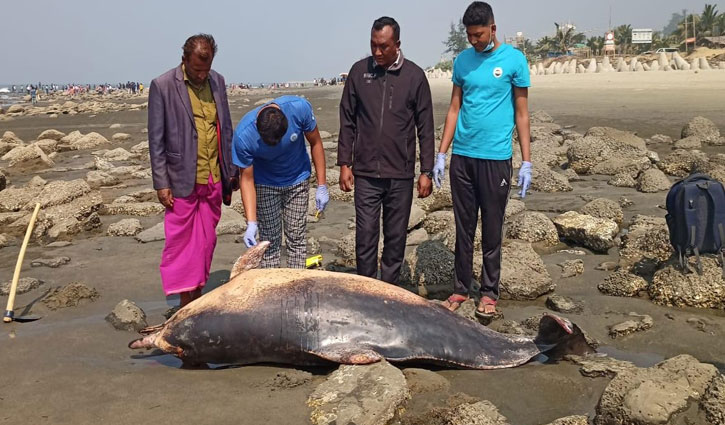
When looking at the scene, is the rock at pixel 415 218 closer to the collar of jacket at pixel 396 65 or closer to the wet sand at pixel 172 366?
the wet sand at pixel 172 366

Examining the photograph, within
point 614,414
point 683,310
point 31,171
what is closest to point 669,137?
point 683,310

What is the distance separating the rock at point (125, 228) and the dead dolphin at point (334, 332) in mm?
4168

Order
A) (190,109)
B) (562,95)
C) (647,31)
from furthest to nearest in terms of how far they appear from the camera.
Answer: (647,31) < (562,95) < (190,109)

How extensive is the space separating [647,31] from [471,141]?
6528 centimetres

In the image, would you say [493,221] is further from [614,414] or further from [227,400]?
[227,400]

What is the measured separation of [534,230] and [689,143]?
313 inches

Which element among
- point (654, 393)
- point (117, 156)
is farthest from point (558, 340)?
point (117, 156)

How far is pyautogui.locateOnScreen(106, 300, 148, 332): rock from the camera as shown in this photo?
4.97 m

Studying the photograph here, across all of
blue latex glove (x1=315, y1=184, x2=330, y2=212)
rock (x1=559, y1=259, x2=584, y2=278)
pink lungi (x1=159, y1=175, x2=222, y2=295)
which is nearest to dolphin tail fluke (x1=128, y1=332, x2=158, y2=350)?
pink lungi (x1=159, y1=175, x2=222, y2=295)

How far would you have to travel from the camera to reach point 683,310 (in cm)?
491

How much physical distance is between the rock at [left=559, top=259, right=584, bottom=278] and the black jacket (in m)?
1.95

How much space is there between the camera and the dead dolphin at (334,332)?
4.00 metres

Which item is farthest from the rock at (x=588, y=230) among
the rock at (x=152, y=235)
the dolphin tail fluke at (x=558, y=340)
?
the rock at (x=152, y=235)

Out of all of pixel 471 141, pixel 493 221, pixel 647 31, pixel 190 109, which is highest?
pixel 647 31
